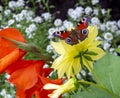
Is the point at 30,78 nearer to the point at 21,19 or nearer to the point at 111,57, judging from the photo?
the point at 111,57

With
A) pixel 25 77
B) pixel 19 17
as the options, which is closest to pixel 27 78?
pixel 25 77

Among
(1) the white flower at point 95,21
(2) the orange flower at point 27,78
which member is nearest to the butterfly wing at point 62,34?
(2) the orange flower at point 27,78

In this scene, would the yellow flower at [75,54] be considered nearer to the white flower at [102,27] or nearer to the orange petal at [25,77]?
the orange petal at [25,77]

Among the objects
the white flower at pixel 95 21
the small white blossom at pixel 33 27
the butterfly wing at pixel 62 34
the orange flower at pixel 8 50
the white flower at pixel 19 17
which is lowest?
the butterfly wing at pixel 62 34

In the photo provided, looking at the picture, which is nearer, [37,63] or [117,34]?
[37,63]

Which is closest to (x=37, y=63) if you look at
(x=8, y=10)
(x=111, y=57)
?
(x=111, y=57)

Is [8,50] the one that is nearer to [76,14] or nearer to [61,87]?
[61,87]
